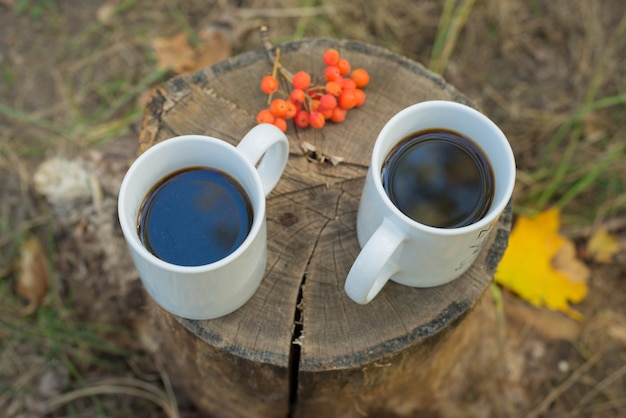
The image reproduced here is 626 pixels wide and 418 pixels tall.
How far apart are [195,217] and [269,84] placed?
426mm

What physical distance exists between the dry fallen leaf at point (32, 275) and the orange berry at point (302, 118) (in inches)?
54.8

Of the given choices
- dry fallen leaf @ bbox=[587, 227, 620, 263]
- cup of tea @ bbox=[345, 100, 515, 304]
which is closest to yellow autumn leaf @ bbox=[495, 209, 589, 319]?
dry fallen leaf @ bbox=[587, 227, 620, 263]

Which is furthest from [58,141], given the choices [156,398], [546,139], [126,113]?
[546,139]

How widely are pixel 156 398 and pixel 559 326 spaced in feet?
5.19

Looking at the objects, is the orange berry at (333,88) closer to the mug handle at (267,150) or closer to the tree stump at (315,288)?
the tree stump at (315,288)

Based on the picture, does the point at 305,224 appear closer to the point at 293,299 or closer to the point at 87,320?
the point at 293,299

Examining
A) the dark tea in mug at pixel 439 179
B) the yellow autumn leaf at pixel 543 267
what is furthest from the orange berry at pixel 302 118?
the yellow autumn leaf at pixel 543 267

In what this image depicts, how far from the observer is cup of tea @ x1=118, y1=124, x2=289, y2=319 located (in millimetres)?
1281

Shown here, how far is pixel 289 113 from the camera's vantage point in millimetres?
1585

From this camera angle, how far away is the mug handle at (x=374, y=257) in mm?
1249

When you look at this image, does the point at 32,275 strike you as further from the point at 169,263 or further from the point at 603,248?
the point at 603,248

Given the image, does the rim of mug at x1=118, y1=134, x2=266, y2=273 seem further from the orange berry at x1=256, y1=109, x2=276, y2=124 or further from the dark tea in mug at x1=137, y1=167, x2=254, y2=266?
the orange berry at x1=256, y1=109, x2=276, y2=124

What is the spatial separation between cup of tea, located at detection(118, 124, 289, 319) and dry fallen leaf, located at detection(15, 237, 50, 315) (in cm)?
127

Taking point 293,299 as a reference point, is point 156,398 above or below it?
below
